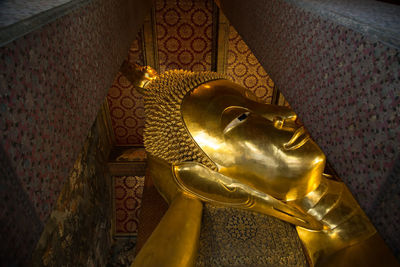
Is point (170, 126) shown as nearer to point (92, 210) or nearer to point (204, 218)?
point (204, 218)

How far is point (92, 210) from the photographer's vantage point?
73.7 inches

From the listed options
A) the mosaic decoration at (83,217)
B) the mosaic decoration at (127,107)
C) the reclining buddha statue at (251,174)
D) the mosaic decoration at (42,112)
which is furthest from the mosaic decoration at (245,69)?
the mosaic decoration at (42,112)

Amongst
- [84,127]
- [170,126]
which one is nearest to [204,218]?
[170,126]

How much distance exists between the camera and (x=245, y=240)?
1.18 meters

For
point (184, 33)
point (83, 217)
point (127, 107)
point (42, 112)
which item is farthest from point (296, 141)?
point (127, 107)

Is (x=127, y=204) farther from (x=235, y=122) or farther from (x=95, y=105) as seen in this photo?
(x=95, y=105)

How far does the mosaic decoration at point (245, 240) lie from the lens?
1129 mm

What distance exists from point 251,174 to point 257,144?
0.14m

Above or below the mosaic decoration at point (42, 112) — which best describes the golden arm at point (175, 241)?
below

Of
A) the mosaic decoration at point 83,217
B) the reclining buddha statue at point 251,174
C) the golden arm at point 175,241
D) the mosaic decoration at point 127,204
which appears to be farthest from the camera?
the mosaic decoration at point 127,204

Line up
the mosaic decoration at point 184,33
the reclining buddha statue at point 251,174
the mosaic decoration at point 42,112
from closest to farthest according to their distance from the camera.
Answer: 1. the mosaic decoration at point 42,112
2. the reclining buddha statue at point 251,174
3. the mosaic decoration at point 184,33

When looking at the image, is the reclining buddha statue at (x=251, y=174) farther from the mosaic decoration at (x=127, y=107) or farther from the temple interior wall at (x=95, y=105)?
the mosaic decoration at (x=127, y=107)

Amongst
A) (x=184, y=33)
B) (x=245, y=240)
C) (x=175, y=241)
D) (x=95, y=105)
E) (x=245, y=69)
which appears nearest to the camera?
(x=95, y=105)

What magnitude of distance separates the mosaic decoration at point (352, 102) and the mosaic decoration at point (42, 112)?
1.64ft
